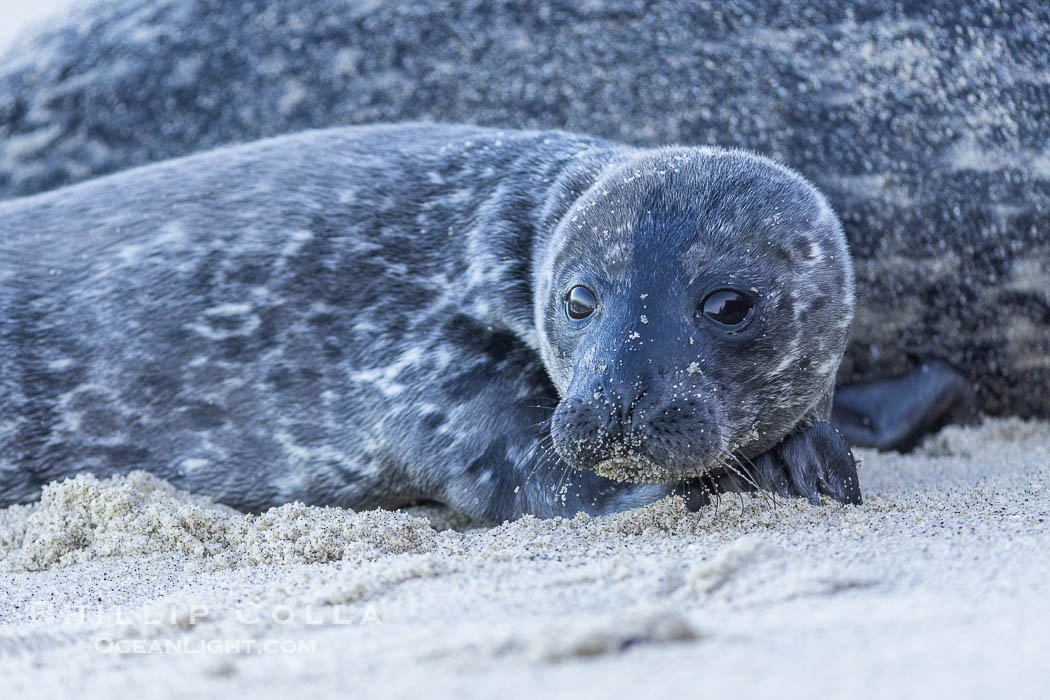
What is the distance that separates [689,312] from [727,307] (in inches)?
3.4

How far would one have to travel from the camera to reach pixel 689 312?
8.00 feet

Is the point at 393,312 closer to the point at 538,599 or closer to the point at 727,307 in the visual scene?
the point at 727,307

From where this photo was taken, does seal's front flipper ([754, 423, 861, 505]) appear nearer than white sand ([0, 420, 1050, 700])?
No

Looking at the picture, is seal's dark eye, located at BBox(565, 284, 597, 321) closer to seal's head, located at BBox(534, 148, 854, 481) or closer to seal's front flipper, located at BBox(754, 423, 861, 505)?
seal's head, located at BBox(534, 148, 854, 481)

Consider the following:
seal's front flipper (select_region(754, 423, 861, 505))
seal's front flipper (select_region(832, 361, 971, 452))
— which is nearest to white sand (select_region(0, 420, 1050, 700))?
seal's front flipper (select_region(754, 423, 861, 505))

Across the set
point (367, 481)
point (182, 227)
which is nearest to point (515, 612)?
point (367, 481)

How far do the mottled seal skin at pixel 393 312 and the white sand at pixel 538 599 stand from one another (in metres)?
0.20

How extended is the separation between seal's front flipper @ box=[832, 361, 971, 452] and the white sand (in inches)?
25.3

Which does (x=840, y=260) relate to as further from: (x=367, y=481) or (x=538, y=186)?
(x=367, y=481)

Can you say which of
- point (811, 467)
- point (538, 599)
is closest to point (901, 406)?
point (811, 467)

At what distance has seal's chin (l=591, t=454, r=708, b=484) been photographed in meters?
2.32

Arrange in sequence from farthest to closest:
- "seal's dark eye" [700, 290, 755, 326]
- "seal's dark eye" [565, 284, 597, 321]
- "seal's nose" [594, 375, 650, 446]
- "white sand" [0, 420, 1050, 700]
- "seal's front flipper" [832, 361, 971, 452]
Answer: "seal's front flipper" [832, 361, 971, 452] → "seal's dark eye" [565, 284, 597, 321] → "seal's dark eye" [700, 290, 755, 326] → "seal's nose" [594, 375, 650, 446] → "white sand" [0, 420, 1050, 700]

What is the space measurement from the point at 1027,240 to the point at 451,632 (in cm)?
265

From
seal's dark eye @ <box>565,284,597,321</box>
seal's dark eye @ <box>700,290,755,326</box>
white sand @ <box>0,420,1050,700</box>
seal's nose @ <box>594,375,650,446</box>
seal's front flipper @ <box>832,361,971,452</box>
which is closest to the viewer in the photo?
white sand @ <box>0,420,1050,700</box>
